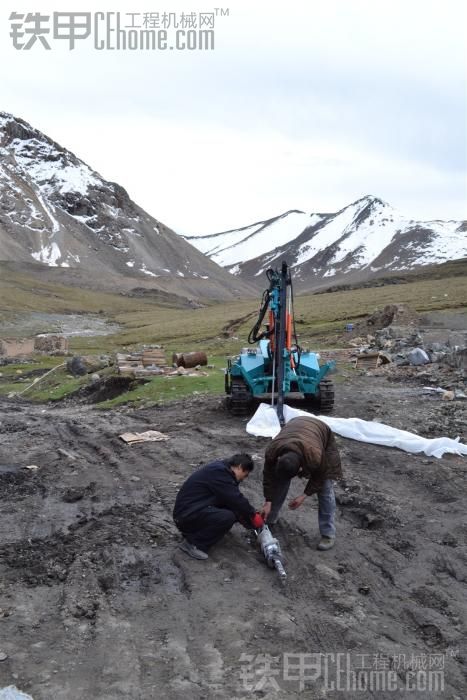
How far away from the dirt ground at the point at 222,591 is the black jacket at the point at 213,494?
0.53 metres

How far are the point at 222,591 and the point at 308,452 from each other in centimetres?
161

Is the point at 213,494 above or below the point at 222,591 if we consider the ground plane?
above

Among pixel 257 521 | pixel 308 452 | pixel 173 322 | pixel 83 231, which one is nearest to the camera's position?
pixel 308 452

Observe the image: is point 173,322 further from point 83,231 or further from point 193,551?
point 83,231

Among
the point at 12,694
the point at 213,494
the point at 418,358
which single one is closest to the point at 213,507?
the point at 213,494

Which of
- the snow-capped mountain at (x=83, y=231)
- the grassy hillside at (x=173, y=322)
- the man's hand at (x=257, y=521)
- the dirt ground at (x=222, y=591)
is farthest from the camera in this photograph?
the snow-capped mountain at (x=83, y=231)

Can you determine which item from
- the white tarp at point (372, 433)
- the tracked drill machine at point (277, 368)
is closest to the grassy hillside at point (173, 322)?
the tracked drill machine at point (277, 368)

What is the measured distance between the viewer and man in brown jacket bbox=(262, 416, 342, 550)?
6430 millimetres

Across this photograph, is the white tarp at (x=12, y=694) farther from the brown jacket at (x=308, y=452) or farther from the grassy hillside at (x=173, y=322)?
the grassy hillside at (x=173, y=322)

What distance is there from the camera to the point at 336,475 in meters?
6.86

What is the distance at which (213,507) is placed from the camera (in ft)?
21.9

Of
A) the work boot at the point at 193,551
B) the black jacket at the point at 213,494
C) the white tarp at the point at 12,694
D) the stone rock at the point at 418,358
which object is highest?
the black jacket at the point at 213,494

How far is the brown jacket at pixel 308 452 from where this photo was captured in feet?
21.2

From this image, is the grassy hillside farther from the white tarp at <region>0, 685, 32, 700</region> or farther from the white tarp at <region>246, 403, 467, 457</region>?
the white tarp at <region>0, 685, 32, 700</region>
